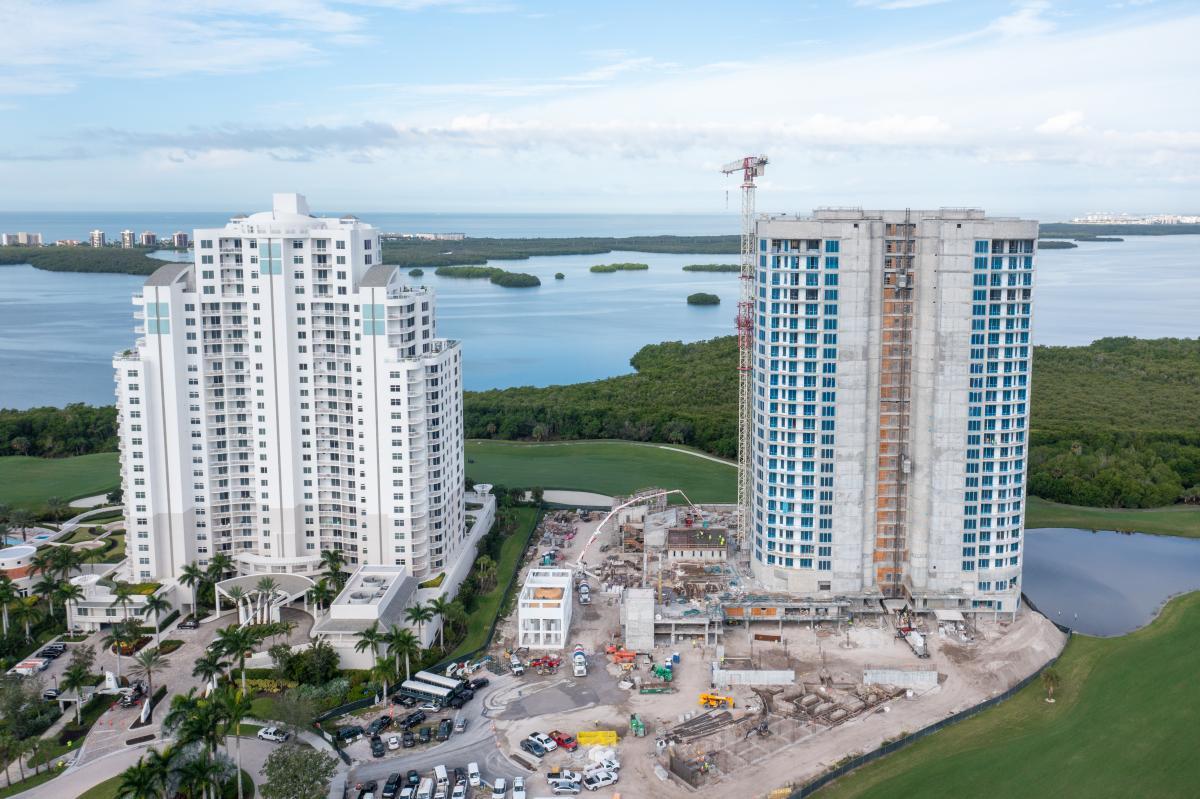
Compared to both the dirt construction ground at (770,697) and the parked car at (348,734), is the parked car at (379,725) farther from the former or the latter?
the dirt construction ground at (770,697)

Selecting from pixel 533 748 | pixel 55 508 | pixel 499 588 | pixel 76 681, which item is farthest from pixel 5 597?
pixel 533 748

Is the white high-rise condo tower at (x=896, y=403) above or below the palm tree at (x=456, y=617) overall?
above

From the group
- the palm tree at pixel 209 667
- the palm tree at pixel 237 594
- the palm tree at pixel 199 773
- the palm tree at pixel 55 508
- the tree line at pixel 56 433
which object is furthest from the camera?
the tree line at pixel 56 433

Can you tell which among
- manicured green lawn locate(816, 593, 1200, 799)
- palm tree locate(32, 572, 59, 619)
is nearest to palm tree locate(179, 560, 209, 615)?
palm tree locate(32, 572, 59, 619)

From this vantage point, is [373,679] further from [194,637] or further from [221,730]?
[194,637]

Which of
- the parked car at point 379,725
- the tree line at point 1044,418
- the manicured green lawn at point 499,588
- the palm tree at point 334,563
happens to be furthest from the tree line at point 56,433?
the parked car at point 379,725

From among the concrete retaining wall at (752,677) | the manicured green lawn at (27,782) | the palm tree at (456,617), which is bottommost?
the manicured green lawn at (27,782)
